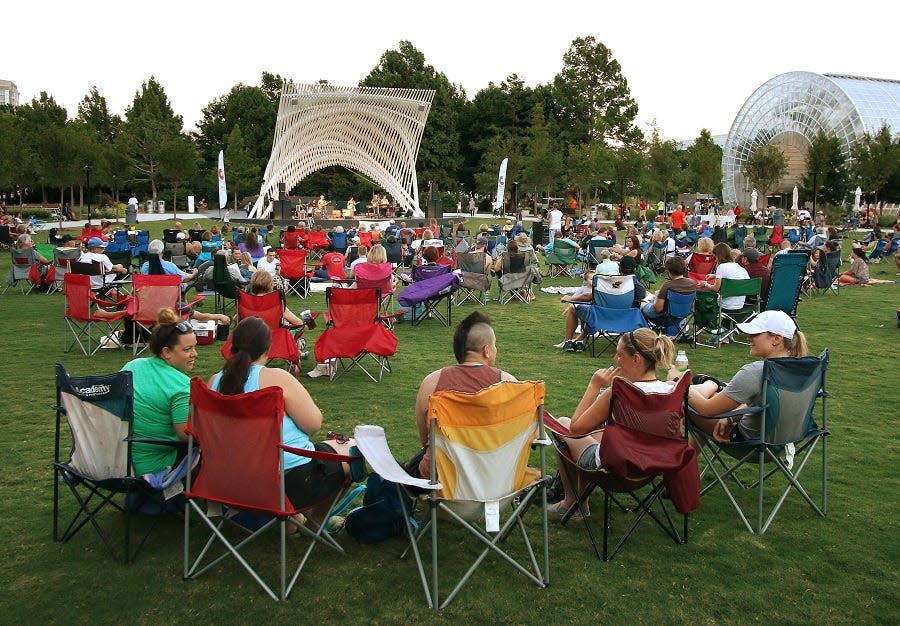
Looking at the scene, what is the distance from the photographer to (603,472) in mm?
4074

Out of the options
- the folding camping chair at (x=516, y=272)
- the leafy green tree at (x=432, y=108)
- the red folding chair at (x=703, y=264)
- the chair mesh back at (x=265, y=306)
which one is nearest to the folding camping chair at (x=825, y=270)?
the red folding chair at (x=703, y=264)

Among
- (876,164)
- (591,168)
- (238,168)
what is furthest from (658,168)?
(238,168)

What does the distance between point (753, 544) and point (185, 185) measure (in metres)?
57.5

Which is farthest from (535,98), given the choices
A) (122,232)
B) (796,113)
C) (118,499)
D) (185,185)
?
(118,499)

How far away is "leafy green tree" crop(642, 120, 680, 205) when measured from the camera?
156 ft

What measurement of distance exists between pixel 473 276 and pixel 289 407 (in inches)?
357

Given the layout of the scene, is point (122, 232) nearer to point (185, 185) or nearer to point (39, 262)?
point (39, 262)

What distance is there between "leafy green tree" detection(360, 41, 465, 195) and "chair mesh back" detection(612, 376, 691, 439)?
175 feet

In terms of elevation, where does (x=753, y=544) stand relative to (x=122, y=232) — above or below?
below

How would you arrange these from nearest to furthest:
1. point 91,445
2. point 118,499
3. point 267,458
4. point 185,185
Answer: point 267,458 → point 91,445 → point 118,499 → point 185,185

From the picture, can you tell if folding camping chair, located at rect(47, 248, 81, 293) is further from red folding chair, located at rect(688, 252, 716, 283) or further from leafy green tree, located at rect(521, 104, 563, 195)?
leafy green tree, located at rect(521, 104, 563, 195)

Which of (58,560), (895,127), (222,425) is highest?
(895,127)

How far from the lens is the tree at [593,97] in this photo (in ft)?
199

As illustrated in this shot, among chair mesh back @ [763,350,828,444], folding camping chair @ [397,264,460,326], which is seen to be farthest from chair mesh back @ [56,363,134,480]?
folding camping chair @ [397,264,460,326]
